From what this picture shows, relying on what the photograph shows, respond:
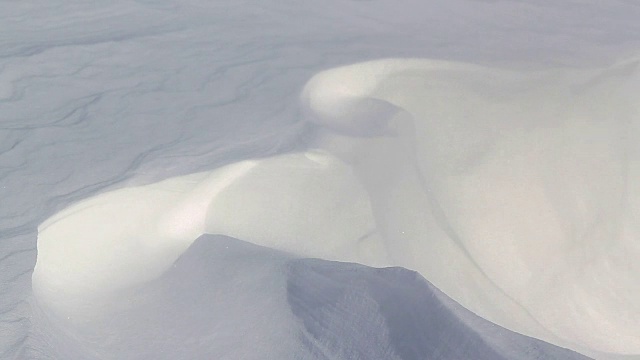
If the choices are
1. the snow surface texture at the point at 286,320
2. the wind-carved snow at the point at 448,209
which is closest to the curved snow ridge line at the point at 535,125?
the wind-carved snow at the point at 448,209

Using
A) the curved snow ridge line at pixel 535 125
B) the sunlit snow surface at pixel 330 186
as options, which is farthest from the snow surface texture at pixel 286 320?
the curved snow ridge line at pixel 535 125

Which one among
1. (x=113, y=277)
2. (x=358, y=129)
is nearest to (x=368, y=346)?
(x=113, y=277)

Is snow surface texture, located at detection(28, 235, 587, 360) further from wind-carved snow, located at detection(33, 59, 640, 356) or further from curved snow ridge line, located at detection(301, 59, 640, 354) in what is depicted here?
curved snow ridge line, located at detection(301, 59, 640, 354)

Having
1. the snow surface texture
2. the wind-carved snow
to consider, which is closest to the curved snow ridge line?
the wind-carved snow

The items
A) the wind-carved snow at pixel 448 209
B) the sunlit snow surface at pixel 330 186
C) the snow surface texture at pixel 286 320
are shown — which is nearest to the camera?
the snow surface texture at pixel 286 320

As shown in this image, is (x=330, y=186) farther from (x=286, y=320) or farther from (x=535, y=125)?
(x=535, y=125)

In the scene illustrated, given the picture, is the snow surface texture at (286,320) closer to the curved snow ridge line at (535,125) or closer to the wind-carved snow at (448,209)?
the wind-carved snow at (448,209)

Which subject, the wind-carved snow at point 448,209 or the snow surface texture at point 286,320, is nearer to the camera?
the snow surface texture at point 286,320

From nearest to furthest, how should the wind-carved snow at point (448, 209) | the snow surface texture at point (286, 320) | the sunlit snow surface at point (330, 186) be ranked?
the snow surface texture at point (286, 320) < the sunlit snow surface at point (330, 186) < the wind-carved snow at point (448, 209)
